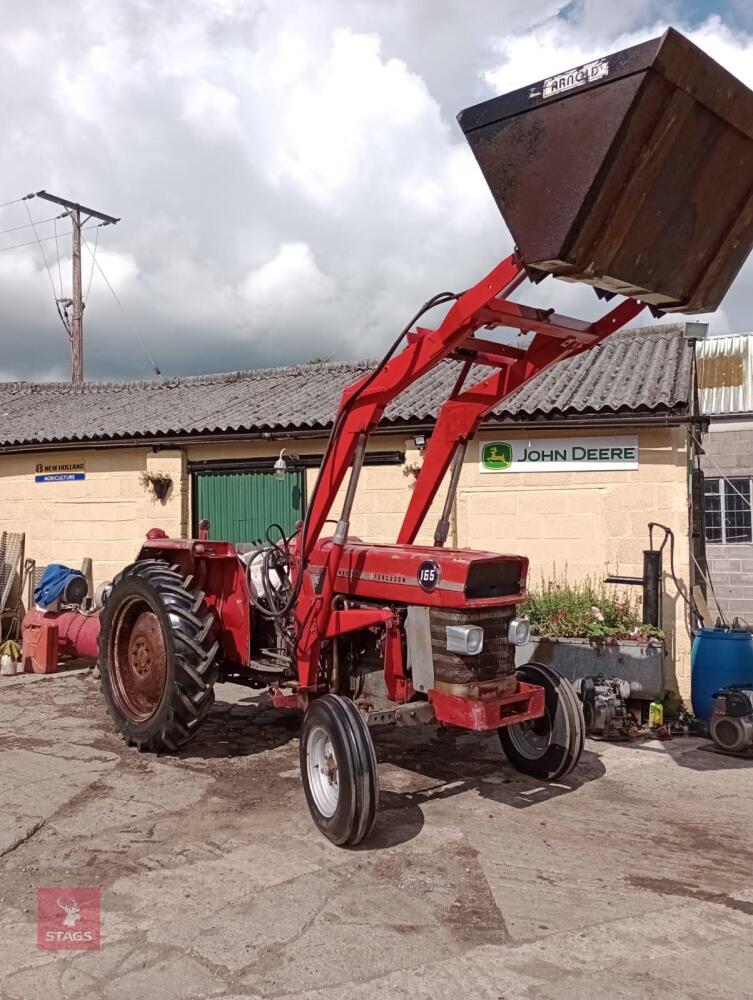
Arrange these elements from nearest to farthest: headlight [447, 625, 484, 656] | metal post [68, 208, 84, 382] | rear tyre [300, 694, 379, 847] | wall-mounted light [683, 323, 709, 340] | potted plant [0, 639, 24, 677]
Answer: rear tyre [300, 694, 379, 847] → headlight [447, 625, 484, 656] → wall-mounted light [683, 323, 709, 340] → potted plant [0, 639, 24, 677] → metal post [68, 208, 84, 382]

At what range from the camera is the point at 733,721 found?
5.49 metres

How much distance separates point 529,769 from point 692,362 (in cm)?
526

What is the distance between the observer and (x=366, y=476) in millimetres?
8383

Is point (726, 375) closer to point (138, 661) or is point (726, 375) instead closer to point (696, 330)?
point (696, 330)

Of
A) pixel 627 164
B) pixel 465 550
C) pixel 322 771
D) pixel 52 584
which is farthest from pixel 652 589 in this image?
pixel 52 584

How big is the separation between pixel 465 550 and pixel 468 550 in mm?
24

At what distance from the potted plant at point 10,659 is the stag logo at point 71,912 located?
560 cm

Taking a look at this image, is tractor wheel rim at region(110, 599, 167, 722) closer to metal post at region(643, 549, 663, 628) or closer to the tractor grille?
the tractor grille

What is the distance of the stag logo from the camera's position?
3160mm

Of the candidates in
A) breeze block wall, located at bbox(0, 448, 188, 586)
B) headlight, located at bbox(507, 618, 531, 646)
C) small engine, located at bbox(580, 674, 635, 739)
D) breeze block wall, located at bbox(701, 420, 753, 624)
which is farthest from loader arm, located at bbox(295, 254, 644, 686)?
breeze block wall, located at bbox(701, 420, 753, 624)

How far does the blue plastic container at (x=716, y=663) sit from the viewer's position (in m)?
6.09

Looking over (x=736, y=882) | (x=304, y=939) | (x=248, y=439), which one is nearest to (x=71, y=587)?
(x=248, y=439)

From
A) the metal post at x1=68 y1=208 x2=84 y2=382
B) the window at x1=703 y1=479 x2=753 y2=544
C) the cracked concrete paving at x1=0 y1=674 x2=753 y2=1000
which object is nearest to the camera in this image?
the cracked concrete paving at x1=0 y1=674 x2=753 y2=1000

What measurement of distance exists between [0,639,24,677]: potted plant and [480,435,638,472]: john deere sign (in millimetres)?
5201
